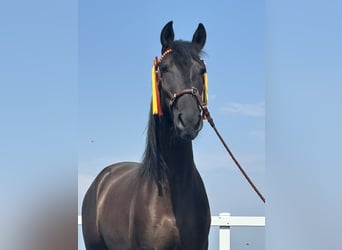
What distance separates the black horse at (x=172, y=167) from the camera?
6.84 ft

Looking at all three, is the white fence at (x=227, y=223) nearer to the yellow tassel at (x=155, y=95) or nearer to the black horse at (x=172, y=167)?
the black horse at (x=172, y=167)

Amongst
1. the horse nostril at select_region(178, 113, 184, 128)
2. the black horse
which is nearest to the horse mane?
the black horse

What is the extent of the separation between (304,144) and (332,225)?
0.28 metres

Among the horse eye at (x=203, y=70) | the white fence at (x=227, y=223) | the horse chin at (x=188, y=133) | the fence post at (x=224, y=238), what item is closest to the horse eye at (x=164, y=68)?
the horse eye at (x=203, y=70)

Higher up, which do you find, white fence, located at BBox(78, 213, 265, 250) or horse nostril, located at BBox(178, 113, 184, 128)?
horse nostril, located at BBox(178, 113, 184, 128)

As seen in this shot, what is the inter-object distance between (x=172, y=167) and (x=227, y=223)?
0.81 m

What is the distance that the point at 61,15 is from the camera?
7.47 feet

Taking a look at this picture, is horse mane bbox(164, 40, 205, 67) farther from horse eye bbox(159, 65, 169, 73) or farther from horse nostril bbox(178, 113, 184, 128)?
horse nostril bbox(178, 113, 184, 128)

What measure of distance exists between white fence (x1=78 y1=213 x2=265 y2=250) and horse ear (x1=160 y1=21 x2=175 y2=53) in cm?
90

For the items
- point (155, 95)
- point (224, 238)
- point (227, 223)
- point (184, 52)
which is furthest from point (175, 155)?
point (224, 238)

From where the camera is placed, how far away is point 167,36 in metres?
2.25

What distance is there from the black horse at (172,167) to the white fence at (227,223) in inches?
20.6

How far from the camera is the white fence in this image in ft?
9.04

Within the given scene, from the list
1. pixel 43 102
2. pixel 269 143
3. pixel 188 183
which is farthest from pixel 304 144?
pixel 43 102
